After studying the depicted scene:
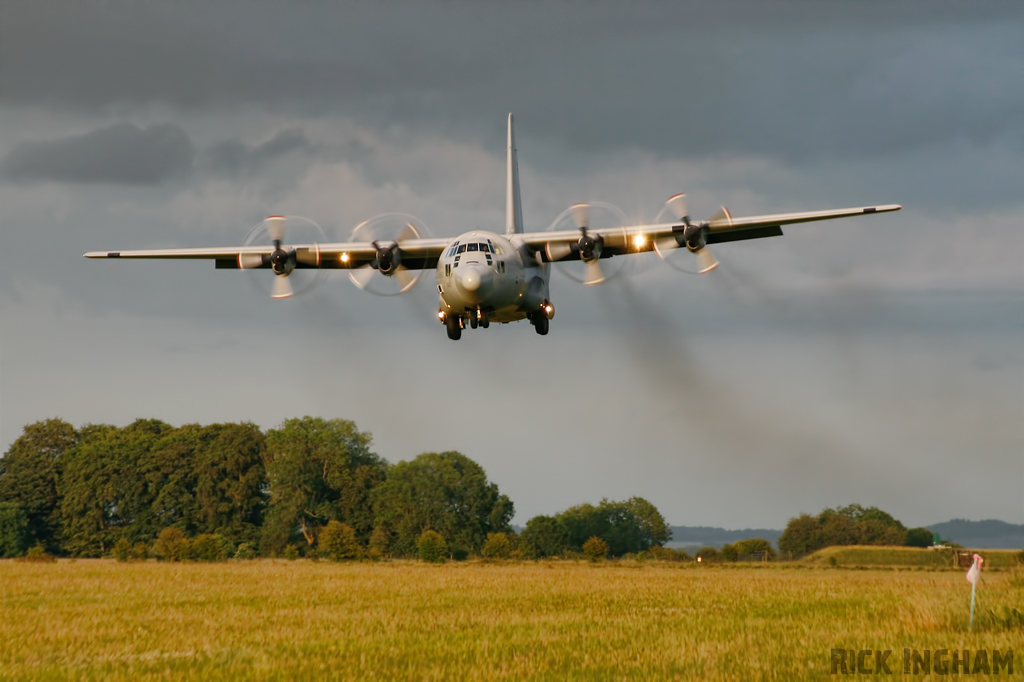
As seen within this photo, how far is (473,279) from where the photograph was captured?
3150 centimetres

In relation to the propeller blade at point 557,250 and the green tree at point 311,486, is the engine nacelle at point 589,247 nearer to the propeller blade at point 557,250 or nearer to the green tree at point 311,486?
the propeller blade at point 557,250

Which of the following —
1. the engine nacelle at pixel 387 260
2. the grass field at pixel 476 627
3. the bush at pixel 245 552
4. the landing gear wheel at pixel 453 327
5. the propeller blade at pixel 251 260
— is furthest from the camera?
the bush at pixel 245 552

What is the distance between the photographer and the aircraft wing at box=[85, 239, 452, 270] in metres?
37.8

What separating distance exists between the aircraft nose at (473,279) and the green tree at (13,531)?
3299 inches

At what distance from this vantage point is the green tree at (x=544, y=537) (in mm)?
93812

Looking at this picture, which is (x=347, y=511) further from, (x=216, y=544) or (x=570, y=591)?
(x=570, y=591)

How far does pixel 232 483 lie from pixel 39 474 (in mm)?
24815

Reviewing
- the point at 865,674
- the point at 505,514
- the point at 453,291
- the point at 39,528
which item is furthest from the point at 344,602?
the point at 39,528

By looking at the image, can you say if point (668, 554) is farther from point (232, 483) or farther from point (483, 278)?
point (483, 278)

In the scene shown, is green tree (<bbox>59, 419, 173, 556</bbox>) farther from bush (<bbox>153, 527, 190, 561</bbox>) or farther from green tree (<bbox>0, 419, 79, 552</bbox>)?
bush (<bbox>153, 527, 190, 561</bbox>)

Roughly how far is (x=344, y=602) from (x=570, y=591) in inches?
430

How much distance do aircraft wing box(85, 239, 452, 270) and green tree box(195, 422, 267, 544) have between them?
61.6 metres

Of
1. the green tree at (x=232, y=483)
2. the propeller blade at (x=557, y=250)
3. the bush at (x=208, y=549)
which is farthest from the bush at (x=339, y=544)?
the propeller blade at (x=557, y=250)

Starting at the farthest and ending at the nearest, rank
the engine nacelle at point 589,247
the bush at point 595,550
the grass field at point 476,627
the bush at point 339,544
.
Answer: the bush at point 595,550 → the bush at point 339,544 → the engine nacelle at point 589,247 → the grass field at point 476,627
